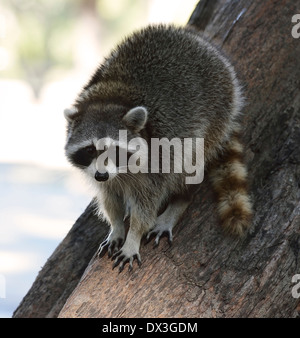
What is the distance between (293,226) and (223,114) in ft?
2.13

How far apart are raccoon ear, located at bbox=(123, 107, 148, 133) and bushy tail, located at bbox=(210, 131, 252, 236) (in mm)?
491

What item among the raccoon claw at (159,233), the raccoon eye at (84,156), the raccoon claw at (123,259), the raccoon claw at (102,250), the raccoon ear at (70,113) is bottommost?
the raccoon claw at (102,250)

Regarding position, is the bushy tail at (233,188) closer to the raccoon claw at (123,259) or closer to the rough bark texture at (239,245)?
the rough bark texture at (239,245)

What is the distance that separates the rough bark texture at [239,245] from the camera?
2381mm

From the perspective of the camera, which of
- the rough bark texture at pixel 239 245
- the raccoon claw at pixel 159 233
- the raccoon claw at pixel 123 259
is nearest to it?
the rough bark texture at pixel 239 245

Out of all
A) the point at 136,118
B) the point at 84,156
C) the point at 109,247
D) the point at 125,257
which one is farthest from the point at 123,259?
the point at 136,118

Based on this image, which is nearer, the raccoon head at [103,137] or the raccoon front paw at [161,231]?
the raccoon head at [103,137]

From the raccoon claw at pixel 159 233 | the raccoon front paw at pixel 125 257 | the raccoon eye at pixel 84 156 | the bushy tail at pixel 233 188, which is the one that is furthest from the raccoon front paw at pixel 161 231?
the raccoon eye at pixel 84 156

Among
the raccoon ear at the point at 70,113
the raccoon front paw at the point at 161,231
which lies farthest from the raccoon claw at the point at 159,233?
the raccoon ear at the point at 70,113

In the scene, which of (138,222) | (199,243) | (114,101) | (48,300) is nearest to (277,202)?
(199,243)

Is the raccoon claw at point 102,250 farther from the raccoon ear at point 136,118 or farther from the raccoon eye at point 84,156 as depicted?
the raccoon ear at point 136,118

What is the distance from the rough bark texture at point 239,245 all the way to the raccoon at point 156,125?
8cm

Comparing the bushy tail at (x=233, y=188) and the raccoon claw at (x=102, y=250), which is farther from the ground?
the bushy tail at (x=233, y=188)

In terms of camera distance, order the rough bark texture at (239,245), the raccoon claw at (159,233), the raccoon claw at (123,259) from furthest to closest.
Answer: the raccoon claw at (159,233) < the raccoon claw at (123,259) < the rough bark texture at (239,245)
